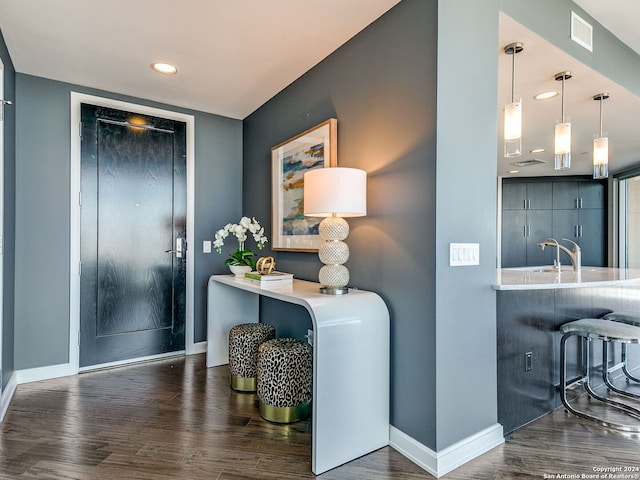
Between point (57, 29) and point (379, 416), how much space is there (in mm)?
2931

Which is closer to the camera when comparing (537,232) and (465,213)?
(465,213)

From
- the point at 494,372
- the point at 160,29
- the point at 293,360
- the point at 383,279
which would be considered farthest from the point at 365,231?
the point at 160,29

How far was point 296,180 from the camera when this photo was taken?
2.90m

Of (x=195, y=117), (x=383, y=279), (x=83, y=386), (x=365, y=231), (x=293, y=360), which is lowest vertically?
(x=83, y=386)

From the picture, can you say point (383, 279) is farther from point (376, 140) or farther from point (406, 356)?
point (376, 140)

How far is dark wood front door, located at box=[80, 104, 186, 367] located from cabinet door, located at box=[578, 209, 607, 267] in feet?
22.7

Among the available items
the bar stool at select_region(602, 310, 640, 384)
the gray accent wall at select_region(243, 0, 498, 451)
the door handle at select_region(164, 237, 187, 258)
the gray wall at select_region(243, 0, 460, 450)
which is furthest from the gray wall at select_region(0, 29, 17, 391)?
the bar stool at select_region(602, 310, 640, 384)

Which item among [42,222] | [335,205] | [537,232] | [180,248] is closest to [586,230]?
[537,232]

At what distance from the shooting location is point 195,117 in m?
3.59

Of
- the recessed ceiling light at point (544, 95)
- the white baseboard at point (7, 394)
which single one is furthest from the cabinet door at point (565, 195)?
the white baseboard at point (7, 394)

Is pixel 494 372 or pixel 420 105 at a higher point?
pixel 420 105

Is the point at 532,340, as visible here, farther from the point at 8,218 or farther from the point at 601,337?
the point at 8,218

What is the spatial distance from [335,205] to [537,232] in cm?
631

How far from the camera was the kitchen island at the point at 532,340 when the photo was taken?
202cm
